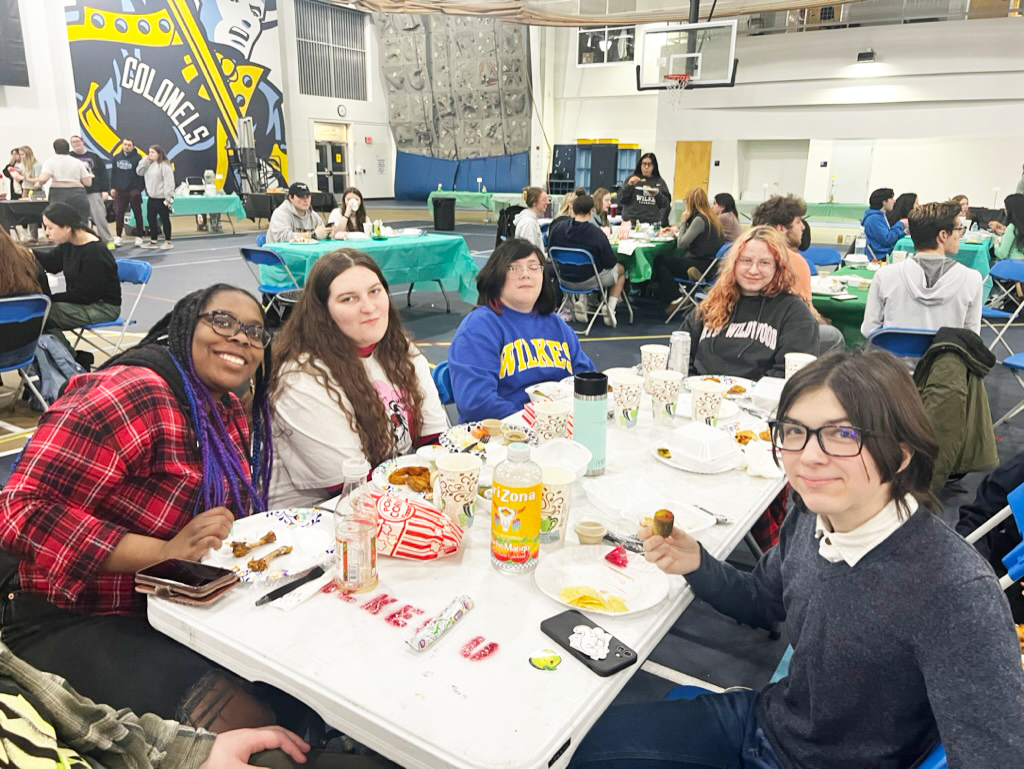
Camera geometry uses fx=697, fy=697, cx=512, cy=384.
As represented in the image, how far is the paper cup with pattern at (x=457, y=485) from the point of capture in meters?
1.57

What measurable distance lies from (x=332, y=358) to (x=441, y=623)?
1.11m

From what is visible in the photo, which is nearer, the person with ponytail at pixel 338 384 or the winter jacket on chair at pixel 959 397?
the person with ponytail at pixel 338 384

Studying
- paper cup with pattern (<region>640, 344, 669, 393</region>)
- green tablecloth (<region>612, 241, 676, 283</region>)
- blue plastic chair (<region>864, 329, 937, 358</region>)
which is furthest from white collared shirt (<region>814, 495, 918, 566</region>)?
green tablecloth (<region>612, 241, 676, 283</region>)

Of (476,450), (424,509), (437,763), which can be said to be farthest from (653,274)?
(437,763)

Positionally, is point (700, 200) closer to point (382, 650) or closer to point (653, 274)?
point (653, 274)

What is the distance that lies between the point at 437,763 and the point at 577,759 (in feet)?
1.47

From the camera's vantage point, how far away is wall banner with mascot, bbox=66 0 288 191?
46.1 ft

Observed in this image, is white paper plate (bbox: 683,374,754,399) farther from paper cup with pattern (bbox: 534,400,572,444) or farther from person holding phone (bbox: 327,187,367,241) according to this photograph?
person holding phone (bbox: 327,187,367,241)

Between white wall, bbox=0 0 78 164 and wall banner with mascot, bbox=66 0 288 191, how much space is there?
0.24m

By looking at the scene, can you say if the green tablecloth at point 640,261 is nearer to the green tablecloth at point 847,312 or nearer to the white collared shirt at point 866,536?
the green tablecloth at point 847,312

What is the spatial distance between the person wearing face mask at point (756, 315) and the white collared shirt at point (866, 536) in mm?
2045

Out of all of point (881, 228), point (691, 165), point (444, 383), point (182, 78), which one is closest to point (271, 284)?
point (444, 383)

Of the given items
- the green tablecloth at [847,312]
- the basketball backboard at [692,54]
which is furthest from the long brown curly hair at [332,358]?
the basketball backboard at [692,54]

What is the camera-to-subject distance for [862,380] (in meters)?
1.14
